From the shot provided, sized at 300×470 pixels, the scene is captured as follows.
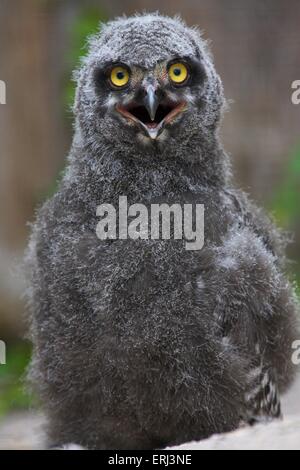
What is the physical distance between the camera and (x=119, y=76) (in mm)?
4199

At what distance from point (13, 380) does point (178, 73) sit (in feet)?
14.0

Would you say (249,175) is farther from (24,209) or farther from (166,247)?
(166,247)

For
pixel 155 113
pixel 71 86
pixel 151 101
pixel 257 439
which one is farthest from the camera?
pixel 71 86

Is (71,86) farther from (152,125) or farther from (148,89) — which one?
(148,89)

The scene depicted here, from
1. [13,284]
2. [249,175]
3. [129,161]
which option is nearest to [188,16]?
[249,175]

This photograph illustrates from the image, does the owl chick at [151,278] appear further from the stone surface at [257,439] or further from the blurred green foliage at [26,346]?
the blurred green foliage at [26,346]

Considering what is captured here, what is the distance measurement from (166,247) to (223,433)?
1039 mm

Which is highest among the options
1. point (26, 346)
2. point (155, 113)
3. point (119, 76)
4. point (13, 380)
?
point (119, 76)

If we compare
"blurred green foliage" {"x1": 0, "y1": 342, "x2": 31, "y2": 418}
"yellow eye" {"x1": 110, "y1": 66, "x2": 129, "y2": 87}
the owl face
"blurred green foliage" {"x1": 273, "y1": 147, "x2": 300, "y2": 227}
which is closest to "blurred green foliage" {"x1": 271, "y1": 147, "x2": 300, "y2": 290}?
"blurred green foliage" {"x1": 273, "y1": 147, "x2": 300, "y2": 227}

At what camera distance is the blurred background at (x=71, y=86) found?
857 centimetres

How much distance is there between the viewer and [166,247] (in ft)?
14.1

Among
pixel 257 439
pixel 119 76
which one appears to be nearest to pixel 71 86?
pixel 119 76

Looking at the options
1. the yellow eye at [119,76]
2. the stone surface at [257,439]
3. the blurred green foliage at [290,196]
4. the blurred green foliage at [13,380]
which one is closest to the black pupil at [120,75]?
the yellow eye at [119,76]

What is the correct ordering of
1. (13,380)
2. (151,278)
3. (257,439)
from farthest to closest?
(13,380)
(151,278)
(257,439)
